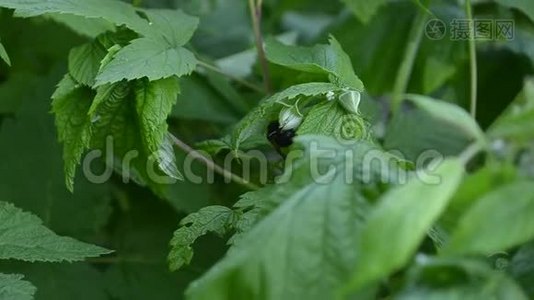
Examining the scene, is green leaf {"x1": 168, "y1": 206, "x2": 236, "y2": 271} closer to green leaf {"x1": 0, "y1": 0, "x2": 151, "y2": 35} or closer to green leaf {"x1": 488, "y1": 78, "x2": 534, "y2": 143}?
green leaf {"x1": 0, "y1": 0, "x2": 151, "y2": 35}

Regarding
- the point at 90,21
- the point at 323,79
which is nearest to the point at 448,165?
the point at 323,79

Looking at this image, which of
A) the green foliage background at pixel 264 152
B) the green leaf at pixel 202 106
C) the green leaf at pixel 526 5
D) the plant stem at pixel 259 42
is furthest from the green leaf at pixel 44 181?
the green leaf at pixel 526 5

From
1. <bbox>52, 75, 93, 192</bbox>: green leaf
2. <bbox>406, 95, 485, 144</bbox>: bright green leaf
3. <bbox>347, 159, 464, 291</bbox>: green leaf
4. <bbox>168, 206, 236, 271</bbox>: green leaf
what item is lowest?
<bbox>168, 206, 236, 271</bbox>: green leaf

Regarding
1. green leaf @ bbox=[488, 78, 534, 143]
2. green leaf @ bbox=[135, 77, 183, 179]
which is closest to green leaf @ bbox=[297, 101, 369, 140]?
green leaf @ bbox=[135, 77, 183, 179]

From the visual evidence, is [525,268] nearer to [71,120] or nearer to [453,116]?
[453,116]

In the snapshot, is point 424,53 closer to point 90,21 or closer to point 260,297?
point 90,21

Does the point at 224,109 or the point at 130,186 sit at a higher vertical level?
the point at 224,109
